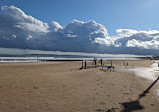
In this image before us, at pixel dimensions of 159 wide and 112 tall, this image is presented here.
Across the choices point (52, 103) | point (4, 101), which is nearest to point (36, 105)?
point (52, 103)

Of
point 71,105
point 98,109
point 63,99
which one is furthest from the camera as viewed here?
point 63,99

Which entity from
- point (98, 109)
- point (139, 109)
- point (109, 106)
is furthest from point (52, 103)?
point (139, 109)

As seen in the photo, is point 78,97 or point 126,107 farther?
point 78,97

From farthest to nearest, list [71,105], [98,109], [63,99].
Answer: [63,99] → [71,105] → [98,109]

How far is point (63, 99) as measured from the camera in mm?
8344

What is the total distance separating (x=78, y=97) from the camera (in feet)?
28.8

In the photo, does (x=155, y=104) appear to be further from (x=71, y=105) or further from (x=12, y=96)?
(x=12, y=96)

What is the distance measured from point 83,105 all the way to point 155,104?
13.9 ft

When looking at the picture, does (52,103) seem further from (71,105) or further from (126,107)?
(126,107)

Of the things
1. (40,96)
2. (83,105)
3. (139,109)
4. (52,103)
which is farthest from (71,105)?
(139,109)

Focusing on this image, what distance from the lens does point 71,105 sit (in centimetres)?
737

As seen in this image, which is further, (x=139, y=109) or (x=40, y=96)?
(x=40, y=96)

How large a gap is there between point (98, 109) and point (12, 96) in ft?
18.7

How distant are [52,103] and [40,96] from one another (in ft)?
5.17
